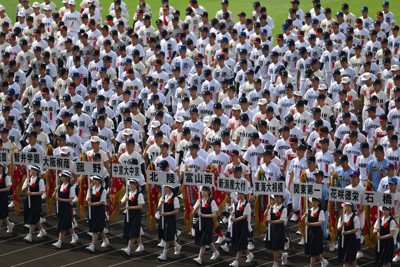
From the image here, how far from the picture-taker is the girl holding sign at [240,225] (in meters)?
24.1

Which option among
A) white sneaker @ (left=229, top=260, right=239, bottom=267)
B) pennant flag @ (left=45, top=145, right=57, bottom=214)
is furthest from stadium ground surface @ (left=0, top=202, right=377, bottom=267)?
pennant flag @ (left=45, top=145, right=57, bottom=214)

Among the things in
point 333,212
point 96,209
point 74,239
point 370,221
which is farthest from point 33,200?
point 370,221

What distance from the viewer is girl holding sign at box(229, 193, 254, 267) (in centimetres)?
2406

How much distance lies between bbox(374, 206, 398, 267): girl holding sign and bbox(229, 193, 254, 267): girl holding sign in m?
2.71

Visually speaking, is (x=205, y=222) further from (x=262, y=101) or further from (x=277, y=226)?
(x=262, y=101)

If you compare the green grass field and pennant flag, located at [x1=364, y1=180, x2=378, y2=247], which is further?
the green grass field

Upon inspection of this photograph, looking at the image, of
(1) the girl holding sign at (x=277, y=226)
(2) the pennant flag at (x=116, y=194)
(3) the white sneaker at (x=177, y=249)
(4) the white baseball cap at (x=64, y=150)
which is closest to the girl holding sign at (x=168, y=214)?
(3) the white sneaker at (x=177, y=249)

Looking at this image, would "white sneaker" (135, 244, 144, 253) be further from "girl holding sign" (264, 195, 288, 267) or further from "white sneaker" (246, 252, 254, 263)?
"girl holding sign" (264, 195, 288, 267)

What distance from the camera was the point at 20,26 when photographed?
3628 cm

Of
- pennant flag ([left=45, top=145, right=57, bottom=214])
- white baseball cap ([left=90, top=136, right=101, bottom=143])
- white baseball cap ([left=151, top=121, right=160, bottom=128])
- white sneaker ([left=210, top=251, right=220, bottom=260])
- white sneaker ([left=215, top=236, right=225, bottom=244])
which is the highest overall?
white baseball cap ([left=151, top=121, right=160, bottom=128])

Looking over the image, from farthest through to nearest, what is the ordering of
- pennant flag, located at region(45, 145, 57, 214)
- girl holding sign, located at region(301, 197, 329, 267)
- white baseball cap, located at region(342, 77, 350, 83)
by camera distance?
white baseball cap, located at region(342, 77, 350, 83) → pennant flag, located at region(45, 145, 57, 214) → girl holding sign, located at region(301, 197, 329, 267)

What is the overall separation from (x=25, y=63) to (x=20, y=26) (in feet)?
9.26

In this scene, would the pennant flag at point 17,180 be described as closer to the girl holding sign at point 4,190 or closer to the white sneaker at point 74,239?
the girl holding sign at point 4,190

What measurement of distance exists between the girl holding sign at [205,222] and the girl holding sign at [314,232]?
2047 millimetres
